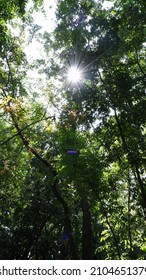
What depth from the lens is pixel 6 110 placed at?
5258 mm

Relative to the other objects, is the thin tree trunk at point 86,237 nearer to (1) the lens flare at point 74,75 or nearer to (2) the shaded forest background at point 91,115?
(2) the shaded forest background at point 91,115

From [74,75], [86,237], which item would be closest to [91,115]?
[74,75]

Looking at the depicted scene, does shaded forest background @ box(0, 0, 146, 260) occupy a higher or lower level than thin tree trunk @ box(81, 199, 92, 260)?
higher

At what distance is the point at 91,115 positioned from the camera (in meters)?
9.21

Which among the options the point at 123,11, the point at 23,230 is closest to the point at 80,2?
the point at 123,11

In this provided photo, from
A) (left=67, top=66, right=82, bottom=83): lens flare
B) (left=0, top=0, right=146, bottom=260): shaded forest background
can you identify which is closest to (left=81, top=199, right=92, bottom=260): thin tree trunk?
(left=0, top=0, right=146, bottom=260): shaded forest background

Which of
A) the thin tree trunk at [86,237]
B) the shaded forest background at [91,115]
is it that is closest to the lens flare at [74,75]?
the shaded forest background at [91,115]

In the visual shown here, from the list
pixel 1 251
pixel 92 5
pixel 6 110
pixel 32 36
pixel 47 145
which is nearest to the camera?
pixel 6 110

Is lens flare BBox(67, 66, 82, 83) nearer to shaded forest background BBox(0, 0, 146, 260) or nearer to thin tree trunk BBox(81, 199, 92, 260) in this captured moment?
shaded forest background BBox(0, 0, 146, 260)

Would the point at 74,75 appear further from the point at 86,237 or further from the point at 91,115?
the point at 86,237

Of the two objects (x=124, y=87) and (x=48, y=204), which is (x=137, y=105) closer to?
(x=124, y=87)

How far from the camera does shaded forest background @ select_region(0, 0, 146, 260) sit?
6.87 m

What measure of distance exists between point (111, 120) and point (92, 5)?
4.96m

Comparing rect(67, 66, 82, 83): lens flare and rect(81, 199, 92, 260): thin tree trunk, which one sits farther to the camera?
rect(67, 66, 82, 83): lens flare
